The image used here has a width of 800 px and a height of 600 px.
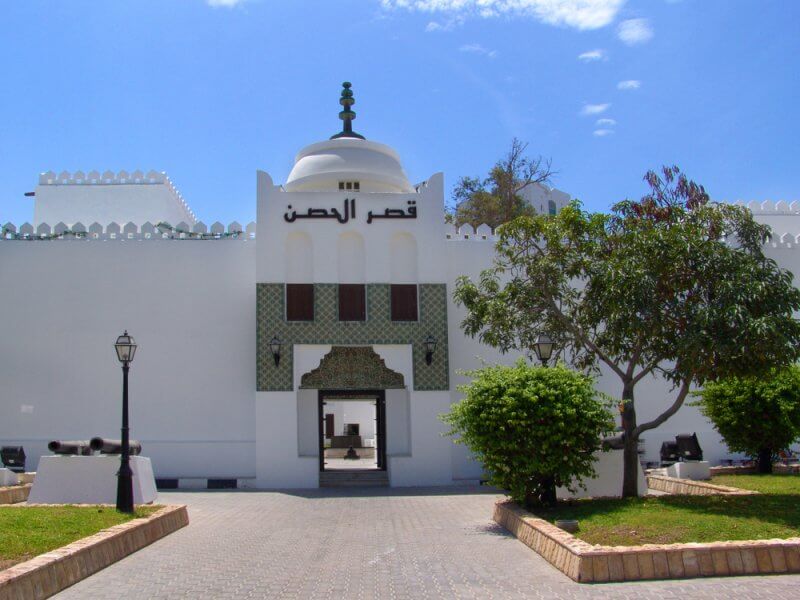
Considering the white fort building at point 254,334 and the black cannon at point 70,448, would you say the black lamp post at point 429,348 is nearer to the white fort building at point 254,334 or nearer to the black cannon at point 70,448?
the white fort building at point 254,334

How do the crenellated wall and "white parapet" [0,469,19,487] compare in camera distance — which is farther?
the crenellated wall

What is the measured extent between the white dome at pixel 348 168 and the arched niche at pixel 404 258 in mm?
2018

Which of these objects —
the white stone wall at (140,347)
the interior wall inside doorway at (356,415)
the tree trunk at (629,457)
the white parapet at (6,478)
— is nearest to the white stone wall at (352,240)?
the white stone wall at (140,347)

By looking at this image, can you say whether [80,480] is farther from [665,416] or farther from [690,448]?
[690,448]

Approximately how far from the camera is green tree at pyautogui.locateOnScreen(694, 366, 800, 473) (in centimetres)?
1435

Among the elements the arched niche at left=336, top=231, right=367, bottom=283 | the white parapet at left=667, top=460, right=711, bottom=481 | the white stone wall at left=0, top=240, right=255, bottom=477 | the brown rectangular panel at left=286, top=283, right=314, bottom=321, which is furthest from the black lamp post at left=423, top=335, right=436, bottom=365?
the white parapet at left=667, top=460, right=711, bottom=481

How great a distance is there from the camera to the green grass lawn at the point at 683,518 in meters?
7.94

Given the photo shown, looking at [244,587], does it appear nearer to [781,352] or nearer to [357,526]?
[357,526]

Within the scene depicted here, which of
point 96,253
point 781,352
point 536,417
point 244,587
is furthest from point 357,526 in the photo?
point 96,253

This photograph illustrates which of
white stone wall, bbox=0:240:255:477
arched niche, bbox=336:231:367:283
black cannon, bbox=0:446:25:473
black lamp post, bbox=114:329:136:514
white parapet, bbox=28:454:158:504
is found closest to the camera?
black lamp post, bbox=114:329:136:514

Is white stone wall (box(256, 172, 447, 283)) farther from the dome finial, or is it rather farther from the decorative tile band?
the dome finial

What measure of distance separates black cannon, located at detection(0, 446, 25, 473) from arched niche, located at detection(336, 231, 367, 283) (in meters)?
7.51

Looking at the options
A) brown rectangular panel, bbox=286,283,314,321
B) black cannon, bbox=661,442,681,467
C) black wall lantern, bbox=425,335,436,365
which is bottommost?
black cannon, bbox=661,442,681,467

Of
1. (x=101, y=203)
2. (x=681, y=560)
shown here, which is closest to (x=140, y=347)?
(x=101, y=203)
